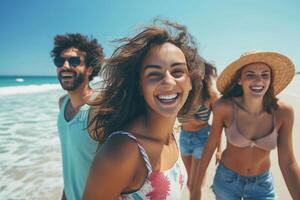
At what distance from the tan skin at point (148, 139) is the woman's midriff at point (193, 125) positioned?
2.45m

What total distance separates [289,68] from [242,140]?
37.4 inches

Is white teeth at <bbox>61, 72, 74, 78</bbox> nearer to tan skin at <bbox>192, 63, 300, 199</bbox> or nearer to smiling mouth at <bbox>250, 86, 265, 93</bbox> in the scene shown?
tan skin at <bbox>192, 63, 300, 199</bbox>

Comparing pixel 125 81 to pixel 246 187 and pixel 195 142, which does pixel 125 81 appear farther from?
pixel 195 142

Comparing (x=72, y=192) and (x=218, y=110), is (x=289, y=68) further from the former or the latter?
(x=72, y=192)

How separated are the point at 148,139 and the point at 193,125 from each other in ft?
9.40

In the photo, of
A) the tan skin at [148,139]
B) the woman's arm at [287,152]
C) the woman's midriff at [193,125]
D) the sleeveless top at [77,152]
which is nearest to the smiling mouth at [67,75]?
the sleeveless top at [77,152]

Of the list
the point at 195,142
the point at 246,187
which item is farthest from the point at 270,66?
the point at 195,142

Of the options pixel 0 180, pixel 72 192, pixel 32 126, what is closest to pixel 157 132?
pixel 72 192

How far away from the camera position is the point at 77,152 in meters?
2.21

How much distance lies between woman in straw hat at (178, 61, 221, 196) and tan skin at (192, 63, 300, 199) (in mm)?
1075

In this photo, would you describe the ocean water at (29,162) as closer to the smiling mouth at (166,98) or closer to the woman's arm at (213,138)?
the woman's arm at (213,138)

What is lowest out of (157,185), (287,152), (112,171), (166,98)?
(287,152)

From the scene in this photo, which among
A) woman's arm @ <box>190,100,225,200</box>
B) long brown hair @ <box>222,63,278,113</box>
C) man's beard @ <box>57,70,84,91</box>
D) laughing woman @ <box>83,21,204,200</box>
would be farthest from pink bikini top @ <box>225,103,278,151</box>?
man's beard @ <box>57,70,84,91</box>

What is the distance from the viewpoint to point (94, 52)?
307 cm
